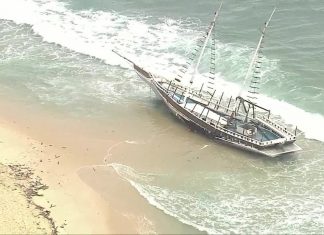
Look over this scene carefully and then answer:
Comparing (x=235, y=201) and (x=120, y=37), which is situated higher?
(x=120, y=37)

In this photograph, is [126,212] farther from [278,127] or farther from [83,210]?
[278,127]

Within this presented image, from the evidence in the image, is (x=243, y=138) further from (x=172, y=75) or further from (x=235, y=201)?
(x=172, y=75)

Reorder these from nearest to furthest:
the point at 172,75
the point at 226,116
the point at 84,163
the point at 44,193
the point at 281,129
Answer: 1. the point at 44,193
2. the point at 84,163
3. the point at 281,129
4. the point at 226,116
5. the point at 172,75

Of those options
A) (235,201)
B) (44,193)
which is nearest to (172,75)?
(235,201)

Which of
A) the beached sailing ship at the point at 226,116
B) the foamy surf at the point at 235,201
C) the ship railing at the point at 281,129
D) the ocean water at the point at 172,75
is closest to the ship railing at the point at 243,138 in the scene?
the beached sailing ship at the point at 226,116

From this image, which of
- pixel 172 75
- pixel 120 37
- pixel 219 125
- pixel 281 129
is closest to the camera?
pixel 281 129

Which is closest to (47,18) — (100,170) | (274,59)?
(274,59)

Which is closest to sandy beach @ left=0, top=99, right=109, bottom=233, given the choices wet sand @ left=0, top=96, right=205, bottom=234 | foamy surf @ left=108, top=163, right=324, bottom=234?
wet sand @ left=0, top=96, right=205, bottom=234
